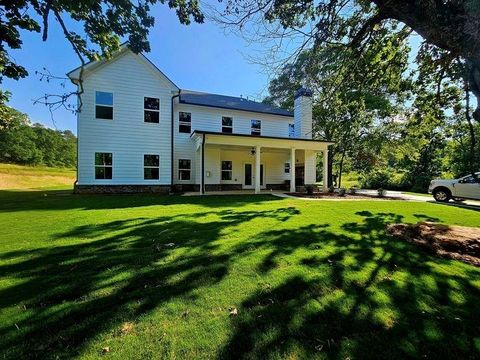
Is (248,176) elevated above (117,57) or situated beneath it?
situated beneath

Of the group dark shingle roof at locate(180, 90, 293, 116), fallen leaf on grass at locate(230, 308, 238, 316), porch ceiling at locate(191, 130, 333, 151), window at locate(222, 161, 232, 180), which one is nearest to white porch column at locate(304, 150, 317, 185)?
porch ceiling at locate(191, 130, 333, 151)

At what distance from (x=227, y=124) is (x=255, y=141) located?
13.6ft

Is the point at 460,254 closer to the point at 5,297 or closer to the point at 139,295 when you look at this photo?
the point at 139,295

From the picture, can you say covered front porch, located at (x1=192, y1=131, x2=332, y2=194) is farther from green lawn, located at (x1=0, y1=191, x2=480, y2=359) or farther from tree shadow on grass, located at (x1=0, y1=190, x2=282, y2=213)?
green lawn, located at (x1=0, y1=191, x2=480, y2=359)

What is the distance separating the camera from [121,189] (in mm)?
15578

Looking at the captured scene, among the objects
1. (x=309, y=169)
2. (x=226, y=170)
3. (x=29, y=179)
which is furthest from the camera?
(x=29, y=179)

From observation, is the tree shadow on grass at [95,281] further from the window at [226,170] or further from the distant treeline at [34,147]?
the distant treeline at [34,147]

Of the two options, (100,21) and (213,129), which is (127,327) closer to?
(100,21)

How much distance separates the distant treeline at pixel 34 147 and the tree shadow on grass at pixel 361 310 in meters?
47.1

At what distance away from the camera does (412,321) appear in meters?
2.68

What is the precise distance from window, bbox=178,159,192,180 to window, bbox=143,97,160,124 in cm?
320

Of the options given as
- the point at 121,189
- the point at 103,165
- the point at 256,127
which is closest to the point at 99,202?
the point at 121,189

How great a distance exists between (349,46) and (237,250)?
5.20m

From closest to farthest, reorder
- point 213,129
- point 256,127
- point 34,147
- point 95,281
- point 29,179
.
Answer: point 95,281 → point 213,129 → point 256,127 → point 29,179 → point 34,147
